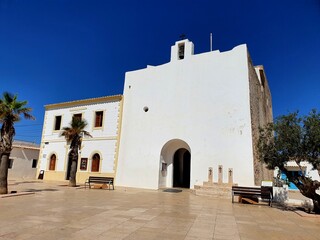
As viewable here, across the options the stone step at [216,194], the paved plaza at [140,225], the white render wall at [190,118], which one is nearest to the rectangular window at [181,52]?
the white render wall at [190,118]

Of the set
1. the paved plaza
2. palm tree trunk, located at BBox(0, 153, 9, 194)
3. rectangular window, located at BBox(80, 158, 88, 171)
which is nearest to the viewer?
the paved plaza

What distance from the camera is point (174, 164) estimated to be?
57.3ft

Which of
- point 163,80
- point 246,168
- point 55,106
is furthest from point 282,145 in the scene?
point 55,106

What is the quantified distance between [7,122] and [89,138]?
28.7 feet

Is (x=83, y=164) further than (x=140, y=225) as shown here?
Yes

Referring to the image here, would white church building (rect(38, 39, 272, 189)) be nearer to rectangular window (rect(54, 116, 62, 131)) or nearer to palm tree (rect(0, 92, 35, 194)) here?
rectangular window (rect(54, 116, 62, 131))

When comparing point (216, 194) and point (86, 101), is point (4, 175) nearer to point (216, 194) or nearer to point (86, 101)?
point (216, 194)

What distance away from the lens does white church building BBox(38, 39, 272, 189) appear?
46.9 feet

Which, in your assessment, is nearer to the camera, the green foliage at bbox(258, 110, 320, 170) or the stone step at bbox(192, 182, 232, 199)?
the green foliage at bbox(258, 110, 320, 170)

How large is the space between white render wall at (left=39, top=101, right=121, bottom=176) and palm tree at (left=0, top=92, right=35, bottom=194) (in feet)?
26.0

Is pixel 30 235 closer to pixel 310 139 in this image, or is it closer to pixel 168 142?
pixel 310 139

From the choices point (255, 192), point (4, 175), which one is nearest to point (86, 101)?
point (4, 175)

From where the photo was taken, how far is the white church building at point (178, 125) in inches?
563

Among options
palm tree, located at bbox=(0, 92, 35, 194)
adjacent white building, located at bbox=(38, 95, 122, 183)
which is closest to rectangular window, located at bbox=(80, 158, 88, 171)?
adjacent white building, located at bbox=(38, 95, 122, 183)
